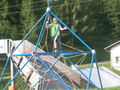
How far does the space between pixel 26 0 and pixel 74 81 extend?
1251 inches

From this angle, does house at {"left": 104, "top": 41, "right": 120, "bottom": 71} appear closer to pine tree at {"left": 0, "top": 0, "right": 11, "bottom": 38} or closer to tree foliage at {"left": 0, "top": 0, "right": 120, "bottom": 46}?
tree foliage at {"left": 0, "top": 0, "right": 120, "bottom": 46}

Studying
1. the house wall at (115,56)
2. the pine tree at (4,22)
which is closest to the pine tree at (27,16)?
the pine tree at (4,22)

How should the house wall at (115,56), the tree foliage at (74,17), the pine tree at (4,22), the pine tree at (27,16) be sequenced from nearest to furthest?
the house wall at (115,56) → the pine tree at (4,22) → the pine tree at (27,16) → the tree foliage at (74,17)

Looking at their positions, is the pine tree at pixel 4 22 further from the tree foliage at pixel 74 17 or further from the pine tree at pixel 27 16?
the pine tree at pixel 27 16

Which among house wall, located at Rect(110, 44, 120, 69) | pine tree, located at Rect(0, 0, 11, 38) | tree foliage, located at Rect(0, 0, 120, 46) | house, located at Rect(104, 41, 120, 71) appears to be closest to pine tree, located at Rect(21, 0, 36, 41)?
tree foliage, located at Rect(0, 0, 120, 46)

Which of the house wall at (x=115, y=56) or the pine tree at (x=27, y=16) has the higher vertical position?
the pine tree at (x=27, y=16)

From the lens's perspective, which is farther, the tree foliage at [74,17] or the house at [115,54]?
the tree foliage at [74,17]

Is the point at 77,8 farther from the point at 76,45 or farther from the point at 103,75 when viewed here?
the point at 103,75

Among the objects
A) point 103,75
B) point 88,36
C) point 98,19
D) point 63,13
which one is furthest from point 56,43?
point 98,19

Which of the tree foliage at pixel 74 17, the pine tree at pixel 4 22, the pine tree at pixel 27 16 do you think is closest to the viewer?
the pine tree at pixel 4 22

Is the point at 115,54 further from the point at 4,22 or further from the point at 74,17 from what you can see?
the point at 4,22

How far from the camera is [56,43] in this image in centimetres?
1116

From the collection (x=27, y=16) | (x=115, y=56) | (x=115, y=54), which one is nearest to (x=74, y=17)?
(x=27, y=16)

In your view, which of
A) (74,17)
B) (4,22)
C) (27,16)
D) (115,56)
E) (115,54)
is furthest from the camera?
(74,17)
